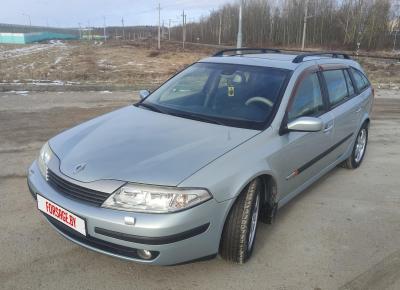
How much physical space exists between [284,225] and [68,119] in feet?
16.8

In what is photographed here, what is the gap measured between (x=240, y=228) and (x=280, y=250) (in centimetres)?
66

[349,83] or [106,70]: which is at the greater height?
[349,83]

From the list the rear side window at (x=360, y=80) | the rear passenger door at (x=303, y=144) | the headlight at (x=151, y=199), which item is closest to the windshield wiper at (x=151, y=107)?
the rear passenger door at (x=303, y=144)

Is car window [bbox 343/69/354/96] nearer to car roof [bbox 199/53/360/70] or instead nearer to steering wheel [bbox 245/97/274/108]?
car roof [bbox 199/53/360/70]

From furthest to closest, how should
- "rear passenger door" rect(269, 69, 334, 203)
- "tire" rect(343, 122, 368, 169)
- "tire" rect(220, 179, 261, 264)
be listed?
"tire" rect(343, 122, 368, 169)
"rear passenger door" rect(269, 69, 334, 203)
"tire" rect(220, 179, 261, 264)

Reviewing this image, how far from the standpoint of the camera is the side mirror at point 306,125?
3.35 metres

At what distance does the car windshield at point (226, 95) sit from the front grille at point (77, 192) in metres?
1.27

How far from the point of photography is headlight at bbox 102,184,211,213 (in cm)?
255

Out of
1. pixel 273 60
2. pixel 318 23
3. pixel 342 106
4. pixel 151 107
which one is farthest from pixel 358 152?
pixel 318 23

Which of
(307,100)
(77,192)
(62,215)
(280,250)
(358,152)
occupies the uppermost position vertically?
(307,100)

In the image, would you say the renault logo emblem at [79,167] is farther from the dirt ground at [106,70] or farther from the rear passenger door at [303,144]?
the dirt ground at [106,70]

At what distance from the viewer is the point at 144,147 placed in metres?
3.01

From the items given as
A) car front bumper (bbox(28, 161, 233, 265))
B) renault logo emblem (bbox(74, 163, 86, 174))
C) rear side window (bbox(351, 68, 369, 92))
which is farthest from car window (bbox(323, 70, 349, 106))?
renault logo emblem (bbox(74, 163, 86, 174))

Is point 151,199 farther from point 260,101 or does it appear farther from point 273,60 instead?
point 273,60
